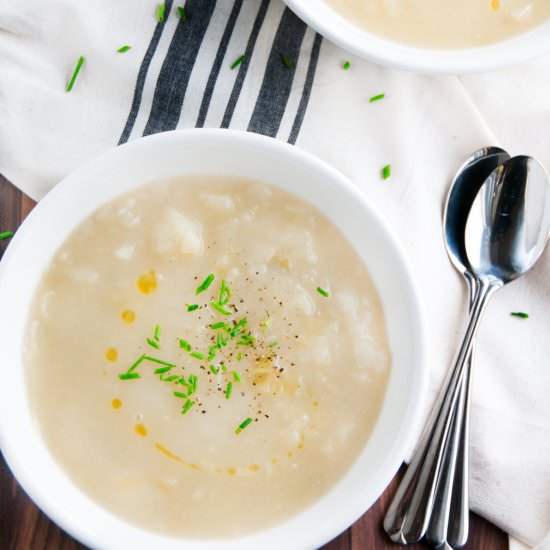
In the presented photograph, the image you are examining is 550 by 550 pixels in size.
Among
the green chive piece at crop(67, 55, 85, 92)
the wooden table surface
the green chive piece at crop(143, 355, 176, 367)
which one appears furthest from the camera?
the green chive piece at crop(67, 55, 85, 92)

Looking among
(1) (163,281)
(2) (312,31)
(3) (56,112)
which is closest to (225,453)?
(1) (163,281)

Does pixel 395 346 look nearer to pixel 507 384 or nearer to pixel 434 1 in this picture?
pixel 507 384

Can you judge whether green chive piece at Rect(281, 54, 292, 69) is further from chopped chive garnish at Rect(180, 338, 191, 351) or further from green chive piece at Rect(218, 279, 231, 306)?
chopped chive garnish at Rect(180, 338, 191, 351)

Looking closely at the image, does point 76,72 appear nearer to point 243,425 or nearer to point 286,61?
point 286,61

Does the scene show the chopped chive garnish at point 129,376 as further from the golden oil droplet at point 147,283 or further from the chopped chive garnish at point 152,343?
the golden oil droplet at point 147,283

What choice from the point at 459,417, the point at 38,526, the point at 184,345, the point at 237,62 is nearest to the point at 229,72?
the point at 237,62

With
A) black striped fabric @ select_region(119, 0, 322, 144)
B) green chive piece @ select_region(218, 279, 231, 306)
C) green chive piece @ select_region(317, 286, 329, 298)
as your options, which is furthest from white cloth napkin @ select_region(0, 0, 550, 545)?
green chive piece @ select_region(218, 279, 231, 306)

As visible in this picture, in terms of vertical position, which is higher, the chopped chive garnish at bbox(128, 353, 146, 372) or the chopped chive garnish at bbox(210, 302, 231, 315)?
the chopped chive garnish at bbox(210, 302, 231, 315)
